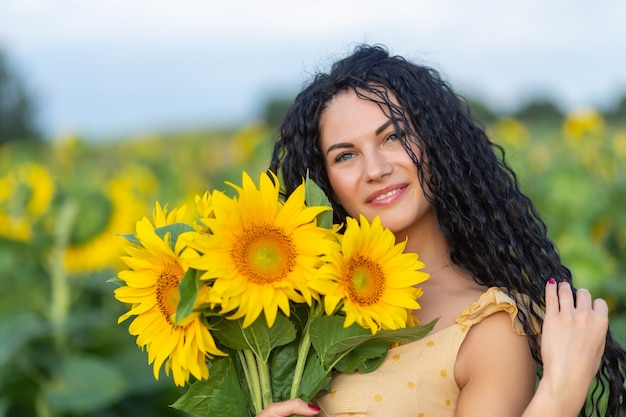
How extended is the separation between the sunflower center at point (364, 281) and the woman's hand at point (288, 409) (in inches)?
7.7

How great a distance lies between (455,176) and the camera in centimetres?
173

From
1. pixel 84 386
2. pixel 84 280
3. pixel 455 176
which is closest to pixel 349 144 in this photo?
pixel 455 176

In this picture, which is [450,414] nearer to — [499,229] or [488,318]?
[488,318]

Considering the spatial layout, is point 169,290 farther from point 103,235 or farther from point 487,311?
point 103,235

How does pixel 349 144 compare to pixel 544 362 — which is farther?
pixel 349 144

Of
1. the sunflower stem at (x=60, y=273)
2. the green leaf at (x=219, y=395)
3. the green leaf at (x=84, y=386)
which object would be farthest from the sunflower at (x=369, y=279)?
the sunflower stem at (x=60, y=273)

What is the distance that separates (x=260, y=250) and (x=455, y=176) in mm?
514

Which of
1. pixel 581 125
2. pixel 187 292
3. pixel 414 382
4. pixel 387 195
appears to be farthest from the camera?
pixel 581 125

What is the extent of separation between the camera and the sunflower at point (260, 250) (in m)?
1.34

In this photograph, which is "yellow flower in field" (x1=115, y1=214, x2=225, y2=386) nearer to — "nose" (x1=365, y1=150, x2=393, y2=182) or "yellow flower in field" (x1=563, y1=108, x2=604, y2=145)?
"nose" (x1=365, y1=150, x2=393, y2=182)

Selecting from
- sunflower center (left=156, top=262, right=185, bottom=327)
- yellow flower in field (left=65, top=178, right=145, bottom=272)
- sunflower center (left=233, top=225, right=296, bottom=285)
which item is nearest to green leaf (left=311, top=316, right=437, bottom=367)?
sunflower center (left=233, top=225, right=296, bottom=285)

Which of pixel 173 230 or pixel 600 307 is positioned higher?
pixel 173 230

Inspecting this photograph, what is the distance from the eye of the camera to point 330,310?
4.48 feet

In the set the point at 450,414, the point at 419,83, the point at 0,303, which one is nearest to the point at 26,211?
the point at 0,303
